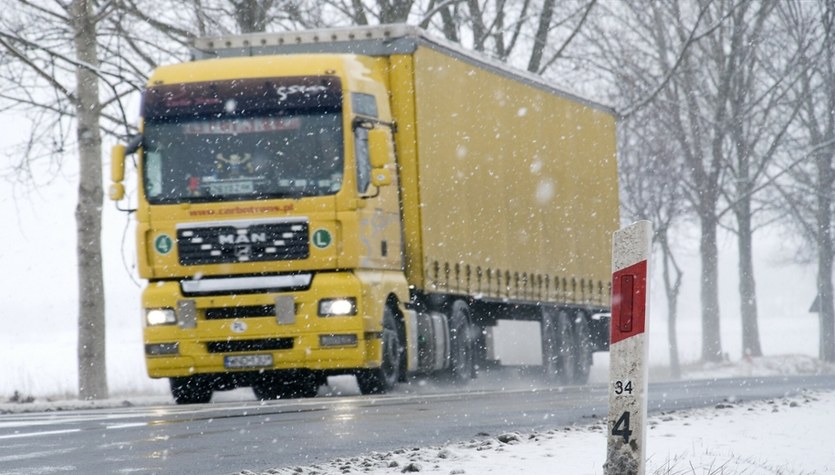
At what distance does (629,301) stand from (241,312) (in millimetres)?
9915

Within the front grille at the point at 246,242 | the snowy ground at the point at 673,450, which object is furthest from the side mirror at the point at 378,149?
the snowy ground at the point at 673,450

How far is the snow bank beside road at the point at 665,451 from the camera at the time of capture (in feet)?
25.7

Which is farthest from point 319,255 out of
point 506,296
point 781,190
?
point 781,190

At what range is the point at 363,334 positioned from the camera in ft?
53.3

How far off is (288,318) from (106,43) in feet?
28.1

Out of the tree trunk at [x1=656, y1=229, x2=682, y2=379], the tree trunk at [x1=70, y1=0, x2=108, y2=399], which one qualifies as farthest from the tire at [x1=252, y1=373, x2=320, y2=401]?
the tree trunk at [x1=656, y1=229, x2=682, y2=379]

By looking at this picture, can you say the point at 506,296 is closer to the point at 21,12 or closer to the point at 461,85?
the point at 461,85

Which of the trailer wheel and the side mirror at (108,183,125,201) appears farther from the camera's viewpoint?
the trailer wheel

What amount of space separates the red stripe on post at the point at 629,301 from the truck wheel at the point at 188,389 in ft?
36.2

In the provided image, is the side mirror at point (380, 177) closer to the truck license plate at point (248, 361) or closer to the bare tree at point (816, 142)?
the truck license plate at point (248, 361)

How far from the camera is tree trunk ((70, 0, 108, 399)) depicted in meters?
22.3

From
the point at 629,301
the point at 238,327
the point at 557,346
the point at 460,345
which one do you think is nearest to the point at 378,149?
the point at 238,327

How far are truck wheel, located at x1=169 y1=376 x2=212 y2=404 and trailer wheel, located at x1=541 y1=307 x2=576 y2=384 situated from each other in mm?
6701

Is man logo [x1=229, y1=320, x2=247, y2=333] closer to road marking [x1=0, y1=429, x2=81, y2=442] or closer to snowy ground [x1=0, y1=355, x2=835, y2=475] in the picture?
snowy ground [x1=0, y1=355, x2=835, y2=475]
